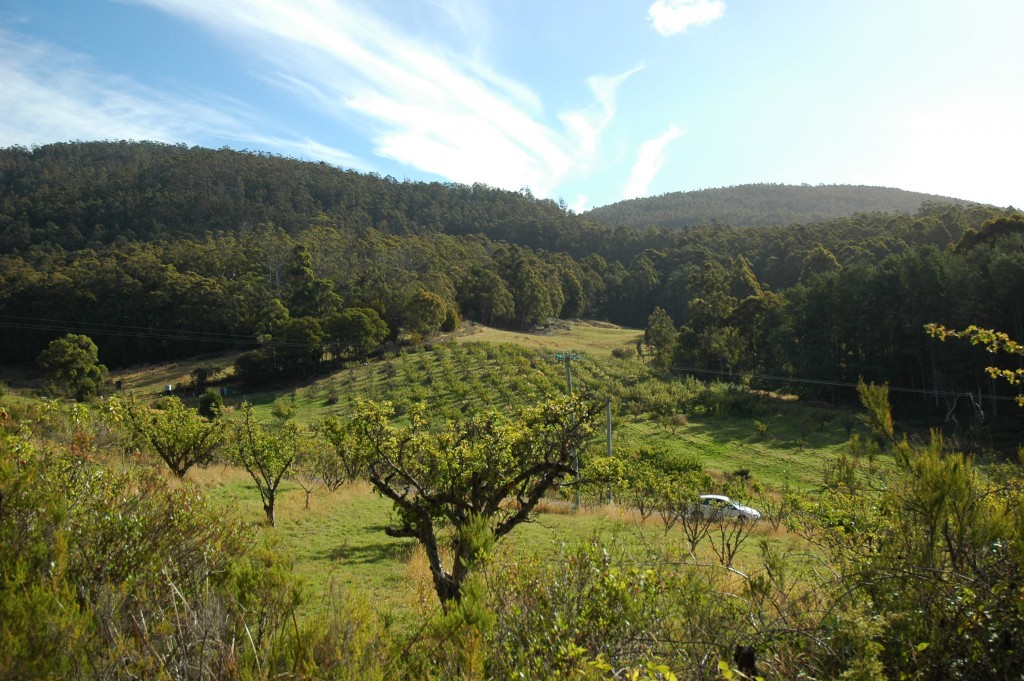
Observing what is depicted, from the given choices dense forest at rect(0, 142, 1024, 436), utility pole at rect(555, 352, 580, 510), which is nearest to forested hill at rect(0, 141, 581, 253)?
dense forest at rect(0, 142, 1024, 436)

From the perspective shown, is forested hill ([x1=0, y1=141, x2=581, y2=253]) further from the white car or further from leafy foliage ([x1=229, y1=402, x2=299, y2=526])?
the white car

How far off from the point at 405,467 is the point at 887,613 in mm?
7078

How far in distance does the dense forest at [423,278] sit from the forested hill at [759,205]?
4678cm

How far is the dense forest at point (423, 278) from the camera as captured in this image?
1427 inches

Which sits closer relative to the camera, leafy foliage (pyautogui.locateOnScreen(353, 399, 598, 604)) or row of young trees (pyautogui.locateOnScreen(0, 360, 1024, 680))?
row of young trees (pyautogui.locateOnScreen(0, 360, 1024, 680))

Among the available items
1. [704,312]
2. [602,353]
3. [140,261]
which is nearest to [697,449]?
[704,312]

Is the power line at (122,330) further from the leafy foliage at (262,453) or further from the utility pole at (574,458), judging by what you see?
the leafy foliage at (262,453)

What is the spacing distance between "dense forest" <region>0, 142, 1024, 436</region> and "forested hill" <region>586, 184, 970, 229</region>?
46776mm

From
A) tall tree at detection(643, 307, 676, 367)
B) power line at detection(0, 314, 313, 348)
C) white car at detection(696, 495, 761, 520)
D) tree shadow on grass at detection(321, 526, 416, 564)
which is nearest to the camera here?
tree shadow on grass at detection(321, 526, 416, 564)

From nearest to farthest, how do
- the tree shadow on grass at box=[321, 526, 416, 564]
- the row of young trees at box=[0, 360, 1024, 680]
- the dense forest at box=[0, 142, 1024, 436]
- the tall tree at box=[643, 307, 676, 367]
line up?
1. the row of young trees at box=[0, 360, 1024, 680]
2. the tree shadow on grass at box=[321, 526, 416, 564]
3. the dense forest at box=[0, 142, 1024, 436]
4. the tall tree at box=[643, 307, 676, 367]

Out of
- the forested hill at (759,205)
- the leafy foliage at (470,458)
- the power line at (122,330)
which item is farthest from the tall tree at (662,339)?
the forested hill at (759,205)

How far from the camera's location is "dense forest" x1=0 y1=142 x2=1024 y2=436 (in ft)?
119

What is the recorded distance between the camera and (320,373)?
44375 mm

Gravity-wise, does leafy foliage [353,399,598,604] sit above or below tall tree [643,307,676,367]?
below
